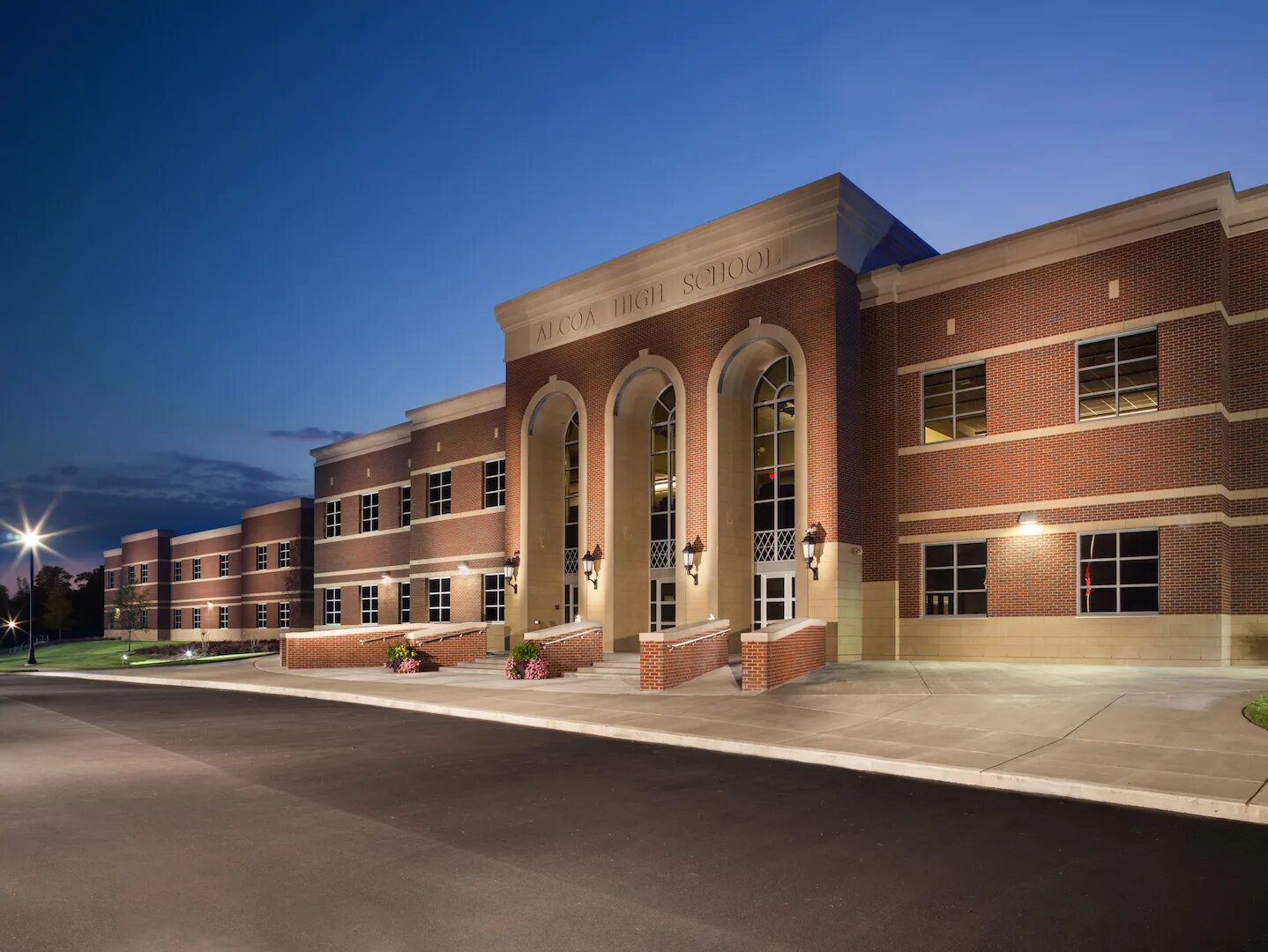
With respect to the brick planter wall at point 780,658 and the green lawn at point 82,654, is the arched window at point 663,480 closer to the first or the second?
the brick planter wall at point 780,658

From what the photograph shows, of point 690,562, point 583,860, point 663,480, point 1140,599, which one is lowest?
point 583,860

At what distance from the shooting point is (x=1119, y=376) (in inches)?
822

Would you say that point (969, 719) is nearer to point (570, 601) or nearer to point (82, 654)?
point (570, 601)

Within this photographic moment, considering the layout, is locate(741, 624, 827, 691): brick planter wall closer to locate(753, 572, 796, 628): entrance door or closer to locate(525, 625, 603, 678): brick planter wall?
locate(753, 572, 796, 628): entrance door

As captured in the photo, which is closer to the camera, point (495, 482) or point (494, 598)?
point (494, 598)

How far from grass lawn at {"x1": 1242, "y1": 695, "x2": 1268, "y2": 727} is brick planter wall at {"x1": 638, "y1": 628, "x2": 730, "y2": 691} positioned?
10362mm

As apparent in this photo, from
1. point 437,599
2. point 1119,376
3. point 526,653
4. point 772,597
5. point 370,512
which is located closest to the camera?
point 1119,376

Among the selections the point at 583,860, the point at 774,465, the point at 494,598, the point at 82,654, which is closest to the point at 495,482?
the point at 494,598

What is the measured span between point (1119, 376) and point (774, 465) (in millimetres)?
8617

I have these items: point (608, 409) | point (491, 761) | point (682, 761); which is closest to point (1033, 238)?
point (608, 409)

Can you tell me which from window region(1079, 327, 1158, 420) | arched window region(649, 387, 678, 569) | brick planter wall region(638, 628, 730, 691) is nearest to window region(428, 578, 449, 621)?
arched window region(649, 387, 678, 569)

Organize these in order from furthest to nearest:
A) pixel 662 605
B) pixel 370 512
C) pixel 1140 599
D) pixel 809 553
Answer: pixel 370 512
pixel 662 605
pixel 809 553
pixel 1140 599

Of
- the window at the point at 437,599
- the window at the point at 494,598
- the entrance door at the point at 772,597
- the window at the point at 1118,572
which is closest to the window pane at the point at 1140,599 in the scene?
the window at the point at 1118,572

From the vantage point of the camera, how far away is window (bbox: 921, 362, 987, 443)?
23.0 metres
